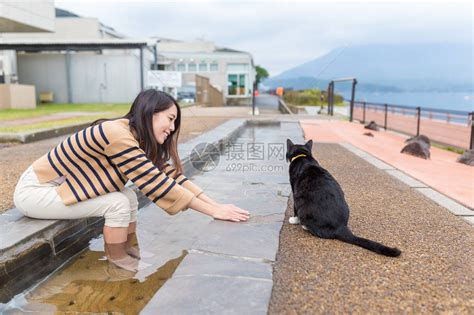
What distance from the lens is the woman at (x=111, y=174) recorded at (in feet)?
9.05

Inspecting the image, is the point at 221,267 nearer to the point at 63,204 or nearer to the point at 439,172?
the point at 63,204

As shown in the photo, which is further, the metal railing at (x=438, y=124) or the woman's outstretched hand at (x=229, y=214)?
the metal railing at (x=438, y=124)

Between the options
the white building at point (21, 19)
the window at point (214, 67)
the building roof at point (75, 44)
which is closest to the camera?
the white building at point (21, 19)

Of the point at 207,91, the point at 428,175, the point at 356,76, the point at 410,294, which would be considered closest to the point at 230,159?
the point at 428,175

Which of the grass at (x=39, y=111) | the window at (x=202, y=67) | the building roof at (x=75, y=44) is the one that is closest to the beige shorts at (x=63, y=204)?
the grass at (x=39, y=111)

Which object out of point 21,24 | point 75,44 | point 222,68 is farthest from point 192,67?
point 21,24

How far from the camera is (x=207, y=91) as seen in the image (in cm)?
2741

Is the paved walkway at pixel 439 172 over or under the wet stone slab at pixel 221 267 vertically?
under

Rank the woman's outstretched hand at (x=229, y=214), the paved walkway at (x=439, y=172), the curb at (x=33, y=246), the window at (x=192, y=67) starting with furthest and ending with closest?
the window at (x=192, y=67) → the paved walkway at (x=439, y=172) → the woman's outstretched hand at (x=229, y=214) → the curb at (x=33, y=246)

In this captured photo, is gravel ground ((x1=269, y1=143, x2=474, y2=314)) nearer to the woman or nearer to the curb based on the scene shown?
the woman

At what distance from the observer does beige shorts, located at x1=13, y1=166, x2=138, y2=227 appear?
2.92 meters

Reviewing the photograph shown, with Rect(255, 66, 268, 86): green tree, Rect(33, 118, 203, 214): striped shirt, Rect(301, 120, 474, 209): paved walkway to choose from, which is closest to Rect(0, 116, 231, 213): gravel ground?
Rect(33, 118, 203, 214): striped shirt

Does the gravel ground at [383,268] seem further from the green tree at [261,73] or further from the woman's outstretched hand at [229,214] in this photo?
the green tree at [261,73]

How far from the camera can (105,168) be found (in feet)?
9.52
